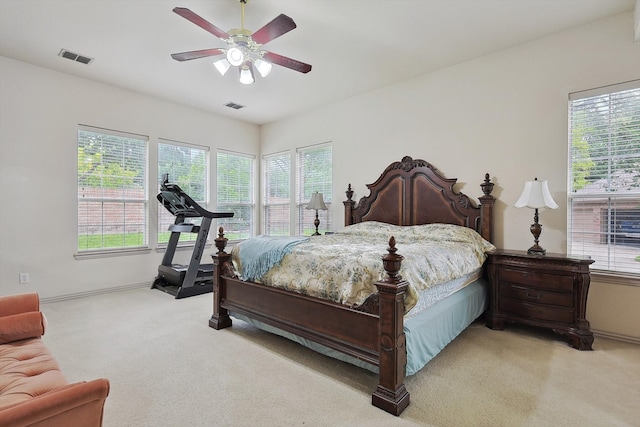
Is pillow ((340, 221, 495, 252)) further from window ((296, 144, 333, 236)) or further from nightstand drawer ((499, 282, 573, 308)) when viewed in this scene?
window ((296, 144, 333, 236))

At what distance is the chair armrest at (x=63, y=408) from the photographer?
964 millimetres

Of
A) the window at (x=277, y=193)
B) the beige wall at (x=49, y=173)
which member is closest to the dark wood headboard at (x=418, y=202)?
the window at (x=277, y=193)

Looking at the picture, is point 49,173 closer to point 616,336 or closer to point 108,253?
point 108,253

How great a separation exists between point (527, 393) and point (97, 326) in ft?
12.7

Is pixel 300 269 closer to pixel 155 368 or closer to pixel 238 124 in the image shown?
pixel 155 368

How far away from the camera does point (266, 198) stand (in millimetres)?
6664

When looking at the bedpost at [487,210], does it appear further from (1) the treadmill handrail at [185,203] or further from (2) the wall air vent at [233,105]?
(2) the wall air vent at [233,105]

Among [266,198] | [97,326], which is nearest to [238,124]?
[266,198]

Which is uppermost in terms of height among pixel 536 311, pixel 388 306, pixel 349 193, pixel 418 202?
pixel 349 193

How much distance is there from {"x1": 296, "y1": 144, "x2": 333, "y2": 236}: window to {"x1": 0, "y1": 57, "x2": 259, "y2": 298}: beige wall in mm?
2622

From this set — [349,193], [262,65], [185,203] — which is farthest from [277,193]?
[262,65]

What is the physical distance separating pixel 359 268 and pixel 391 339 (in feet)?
1.67

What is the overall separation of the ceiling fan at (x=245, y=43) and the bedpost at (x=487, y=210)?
2.40m

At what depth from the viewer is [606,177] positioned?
309 centimetres
